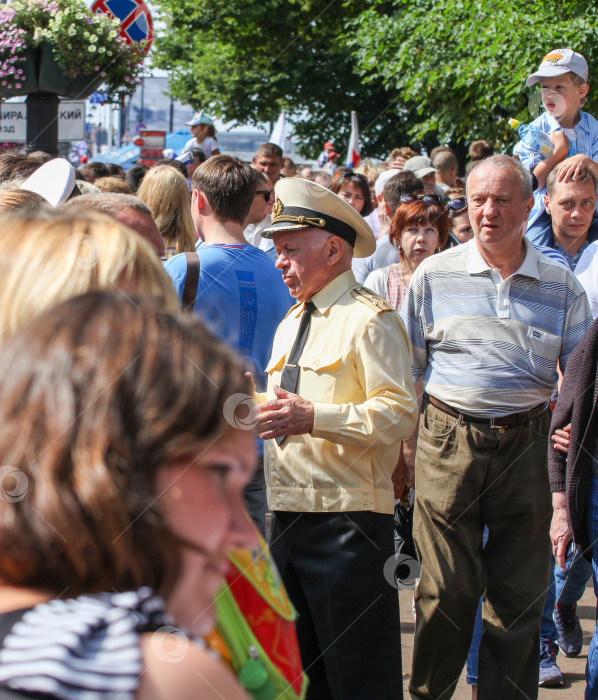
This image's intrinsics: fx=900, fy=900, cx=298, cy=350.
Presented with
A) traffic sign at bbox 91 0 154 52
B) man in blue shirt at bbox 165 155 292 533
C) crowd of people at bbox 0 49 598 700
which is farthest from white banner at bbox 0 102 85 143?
man in blue shirt at bbox 165 155 292 533

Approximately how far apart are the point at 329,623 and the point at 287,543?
1.01ft

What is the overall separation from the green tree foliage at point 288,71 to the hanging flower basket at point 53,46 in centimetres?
1943

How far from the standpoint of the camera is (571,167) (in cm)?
468

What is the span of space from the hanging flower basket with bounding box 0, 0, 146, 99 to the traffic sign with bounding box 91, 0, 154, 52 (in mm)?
962

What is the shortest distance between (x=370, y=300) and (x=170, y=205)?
65.0 inches

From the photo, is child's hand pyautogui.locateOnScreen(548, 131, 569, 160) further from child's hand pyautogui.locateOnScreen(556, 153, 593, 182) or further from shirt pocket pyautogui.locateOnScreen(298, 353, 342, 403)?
shirt pocket pyautogui.locateOnScreen(298, 353, 342, 403)

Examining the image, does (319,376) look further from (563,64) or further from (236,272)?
(563,64)

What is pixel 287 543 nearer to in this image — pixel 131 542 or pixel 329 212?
pixel 329 212

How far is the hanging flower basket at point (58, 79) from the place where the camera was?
694cm

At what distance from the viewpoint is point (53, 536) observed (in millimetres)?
868

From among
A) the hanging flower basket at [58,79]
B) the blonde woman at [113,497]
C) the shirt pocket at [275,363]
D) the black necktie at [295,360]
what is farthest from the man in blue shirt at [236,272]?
the hanging flower basket at [58,79]

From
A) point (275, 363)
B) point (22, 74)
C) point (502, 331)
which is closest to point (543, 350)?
point (502, 331)

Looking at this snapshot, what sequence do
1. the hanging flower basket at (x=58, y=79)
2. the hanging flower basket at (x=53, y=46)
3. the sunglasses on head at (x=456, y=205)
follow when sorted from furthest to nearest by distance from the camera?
1. the hanging flower basket at (x=58, y=79)
2. the hanging flower basket at (x=53, y=46)
3. the sunglasses on head at (x=456, y=205)

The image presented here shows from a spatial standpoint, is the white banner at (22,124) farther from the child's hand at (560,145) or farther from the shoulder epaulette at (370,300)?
the shoulder epaulette at (370,300)
